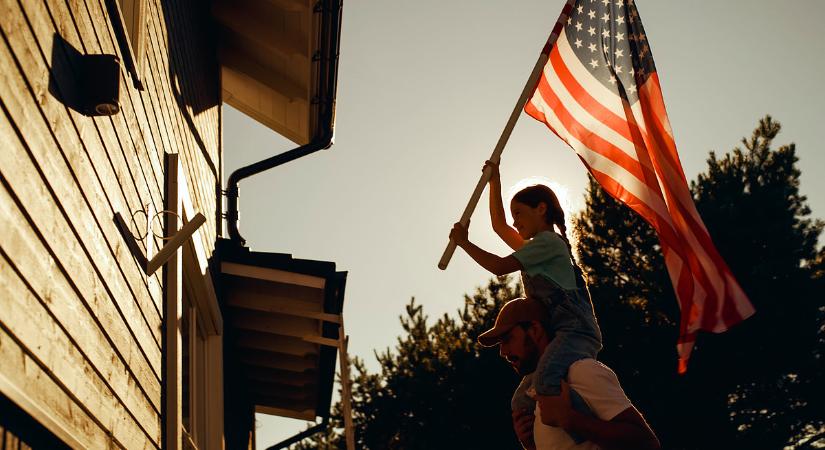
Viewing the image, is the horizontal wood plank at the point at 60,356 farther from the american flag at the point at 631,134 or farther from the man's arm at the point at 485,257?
the american flag at the point at 631,134

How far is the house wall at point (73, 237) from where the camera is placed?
235cm

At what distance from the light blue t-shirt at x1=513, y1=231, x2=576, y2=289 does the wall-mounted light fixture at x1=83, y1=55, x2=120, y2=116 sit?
1.65 metres

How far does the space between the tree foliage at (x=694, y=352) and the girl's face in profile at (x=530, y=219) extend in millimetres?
17418

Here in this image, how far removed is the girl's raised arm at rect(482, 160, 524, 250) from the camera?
450 centimetres

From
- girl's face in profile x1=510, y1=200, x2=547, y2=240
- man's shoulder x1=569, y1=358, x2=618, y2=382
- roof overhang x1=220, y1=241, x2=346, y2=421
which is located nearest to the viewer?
man's shoulder x1=569, y1=358, x2=618, y2=382

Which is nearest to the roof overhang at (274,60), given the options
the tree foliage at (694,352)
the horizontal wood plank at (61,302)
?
the horizontal wood plank at (61,302)

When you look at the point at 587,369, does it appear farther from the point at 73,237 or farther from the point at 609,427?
the point at 73,237

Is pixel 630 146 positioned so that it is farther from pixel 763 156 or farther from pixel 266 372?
pixel 763 156

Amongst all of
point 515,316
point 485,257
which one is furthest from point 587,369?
point 485,257

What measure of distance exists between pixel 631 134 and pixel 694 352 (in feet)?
56.6

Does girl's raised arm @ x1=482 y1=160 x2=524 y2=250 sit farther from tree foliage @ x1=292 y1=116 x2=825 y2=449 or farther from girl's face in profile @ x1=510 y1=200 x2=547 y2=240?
tree foliage @ x1=292 y1=116 x2=825 y2=449

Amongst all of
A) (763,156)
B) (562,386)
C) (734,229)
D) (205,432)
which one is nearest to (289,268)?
(205,432)

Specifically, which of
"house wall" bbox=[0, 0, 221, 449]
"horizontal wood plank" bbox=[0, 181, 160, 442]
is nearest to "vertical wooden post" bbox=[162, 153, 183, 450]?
"house wall" bbox=[0, 0, 221, 449]

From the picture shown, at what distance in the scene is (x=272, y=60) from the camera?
30.4 ft
